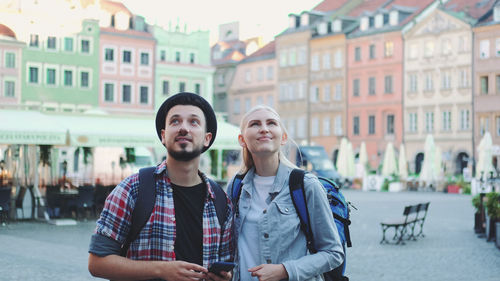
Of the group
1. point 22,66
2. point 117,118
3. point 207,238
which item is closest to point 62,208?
point 117,118

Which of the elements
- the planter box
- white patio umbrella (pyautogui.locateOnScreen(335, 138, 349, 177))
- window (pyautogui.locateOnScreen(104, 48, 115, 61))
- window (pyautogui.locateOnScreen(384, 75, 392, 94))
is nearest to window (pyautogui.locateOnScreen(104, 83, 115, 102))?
window (pyautogui.locateOnScreen(104, 48, 115, 61))

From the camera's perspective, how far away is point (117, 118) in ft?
59.0

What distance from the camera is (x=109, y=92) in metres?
51.9

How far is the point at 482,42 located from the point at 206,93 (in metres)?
19.2

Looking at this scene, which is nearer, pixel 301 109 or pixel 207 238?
pixel 207 238

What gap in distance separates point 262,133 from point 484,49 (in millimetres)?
46036

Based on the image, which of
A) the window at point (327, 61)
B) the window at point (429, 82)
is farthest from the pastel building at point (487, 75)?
the window at point (327, 61)

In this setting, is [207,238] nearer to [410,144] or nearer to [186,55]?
[410,144]

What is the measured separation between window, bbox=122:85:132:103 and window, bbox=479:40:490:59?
21903mm

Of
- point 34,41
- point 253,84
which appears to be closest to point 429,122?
point 253,84

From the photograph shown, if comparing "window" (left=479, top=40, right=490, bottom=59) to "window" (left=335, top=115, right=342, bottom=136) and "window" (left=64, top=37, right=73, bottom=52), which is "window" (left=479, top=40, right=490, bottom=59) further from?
"window" (left=64, top=37, right=73, bottom=52)

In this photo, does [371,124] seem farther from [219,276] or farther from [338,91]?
[219,276]

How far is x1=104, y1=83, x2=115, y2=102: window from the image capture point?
170ft

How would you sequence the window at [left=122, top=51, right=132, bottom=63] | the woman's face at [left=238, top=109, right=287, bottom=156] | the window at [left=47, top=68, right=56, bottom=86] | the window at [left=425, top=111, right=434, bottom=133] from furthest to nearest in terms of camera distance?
the window at [left=122, top=51, right=132, bottom=63], the window at [left=425, top=111, right=434, bottom=133], the window at [left=47, top=68, right=56, bottom=86], the woman's face at [left=238, top=109, right=287, bottom=156]
